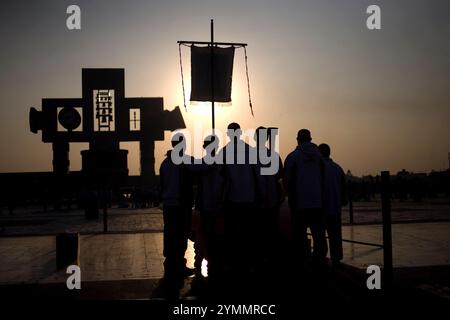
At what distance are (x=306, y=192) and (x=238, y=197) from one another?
0.99 meters

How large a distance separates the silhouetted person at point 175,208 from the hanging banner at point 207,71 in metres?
9.45

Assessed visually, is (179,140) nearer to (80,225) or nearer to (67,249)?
(67,249)

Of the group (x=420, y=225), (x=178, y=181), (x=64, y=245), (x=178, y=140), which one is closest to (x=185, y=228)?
(x=178, y=181)

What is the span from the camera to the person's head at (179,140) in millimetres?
8188

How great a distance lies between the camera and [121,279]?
830 cm

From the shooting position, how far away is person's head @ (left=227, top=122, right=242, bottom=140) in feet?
24.4

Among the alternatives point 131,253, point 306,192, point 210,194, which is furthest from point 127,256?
point 306,192

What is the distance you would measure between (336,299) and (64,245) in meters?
5.56

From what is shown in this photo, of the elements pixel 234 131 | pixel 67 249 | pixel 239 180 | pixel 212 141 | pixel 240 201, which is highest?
pixel 234 131

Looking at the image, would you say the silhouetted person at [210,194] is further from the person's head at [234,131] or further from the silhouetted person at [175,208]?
the silhouetted person at [175,208]

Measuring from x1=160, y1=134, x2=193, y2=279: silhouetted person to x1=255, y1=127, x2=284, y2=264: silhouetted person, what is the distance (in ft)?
3.81

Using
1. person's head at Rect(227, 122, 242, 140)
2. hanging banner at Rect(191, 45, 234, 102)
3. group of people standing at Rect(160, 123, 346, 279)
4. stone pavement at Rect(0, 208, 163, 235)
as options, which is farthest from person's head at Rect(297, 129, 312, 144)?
Result: stone pavement at Rect(0, 208, 163, 235)

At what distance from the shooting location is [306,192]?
7.90 meters

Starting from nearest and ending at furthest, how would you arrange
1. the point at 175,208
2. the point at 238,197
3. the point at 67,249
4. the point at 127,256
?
the point at 238,197 < the point at 175,208 < the point at 67,249 < the point at 127,256
